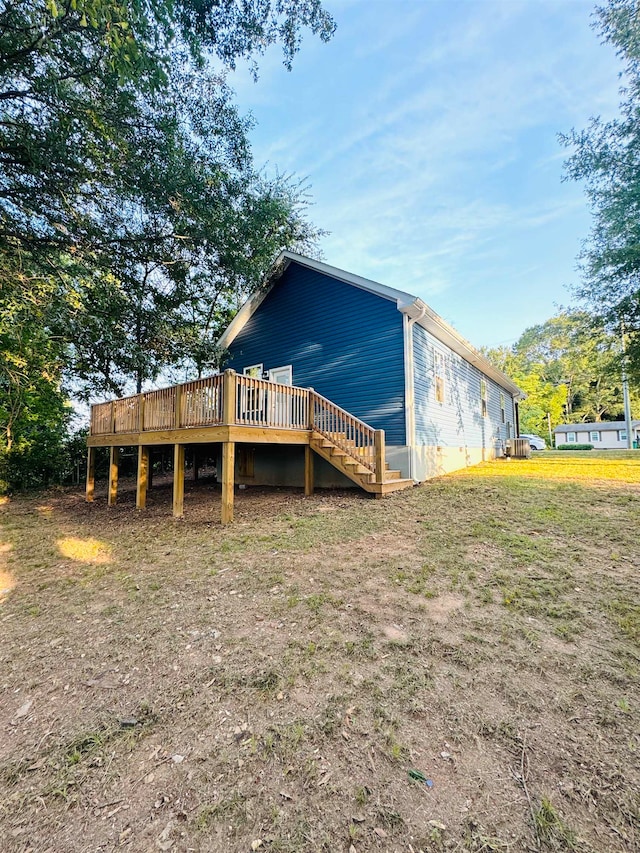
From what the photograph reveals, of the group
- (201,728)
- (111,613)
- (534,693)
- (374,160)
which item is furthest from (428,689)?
(374,160)

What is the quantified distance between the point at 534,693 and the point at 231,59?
12393mm

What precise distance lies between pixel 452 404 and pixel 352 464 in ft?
19.4

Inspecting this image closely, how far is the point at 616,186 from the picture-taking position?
1167 centimetres

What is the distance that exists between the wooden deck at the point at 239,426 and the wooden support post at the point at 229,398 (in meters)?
0.02

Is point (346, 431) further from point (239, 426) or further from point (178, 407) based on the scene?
point (178, 407)

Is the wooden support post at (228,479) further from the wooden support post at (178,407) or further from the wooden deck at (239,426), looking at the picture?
the wooden support post at (178,407)

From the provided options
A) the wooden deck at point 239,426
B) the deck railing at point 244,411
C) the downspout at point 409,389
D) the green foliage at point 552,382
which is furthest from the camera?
the green foliage at point 552,382

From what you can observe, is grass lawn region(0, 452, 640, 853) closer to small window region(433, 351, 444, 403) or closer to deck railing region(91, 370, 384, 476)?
deck railing region(91, 370, 384, 476)

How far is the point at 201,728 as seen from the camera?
87.5 inches

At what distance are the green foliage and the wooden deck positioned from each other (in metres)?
36.8

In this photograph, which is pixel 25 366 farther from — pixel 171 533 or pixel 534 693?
pixel 534 693

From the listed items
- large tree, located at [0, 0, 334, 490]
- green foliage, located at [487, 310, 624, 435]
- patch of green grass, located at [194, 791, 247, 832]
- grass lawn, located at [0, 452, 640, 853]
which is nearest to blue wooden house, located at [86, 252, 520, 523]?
large tree, located at [0, 0, 334, 490]

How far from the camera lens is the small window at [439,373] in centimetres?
1133

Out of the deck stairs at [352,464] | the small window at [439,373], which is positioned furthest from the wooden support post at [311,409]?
the small window at [439,373]
